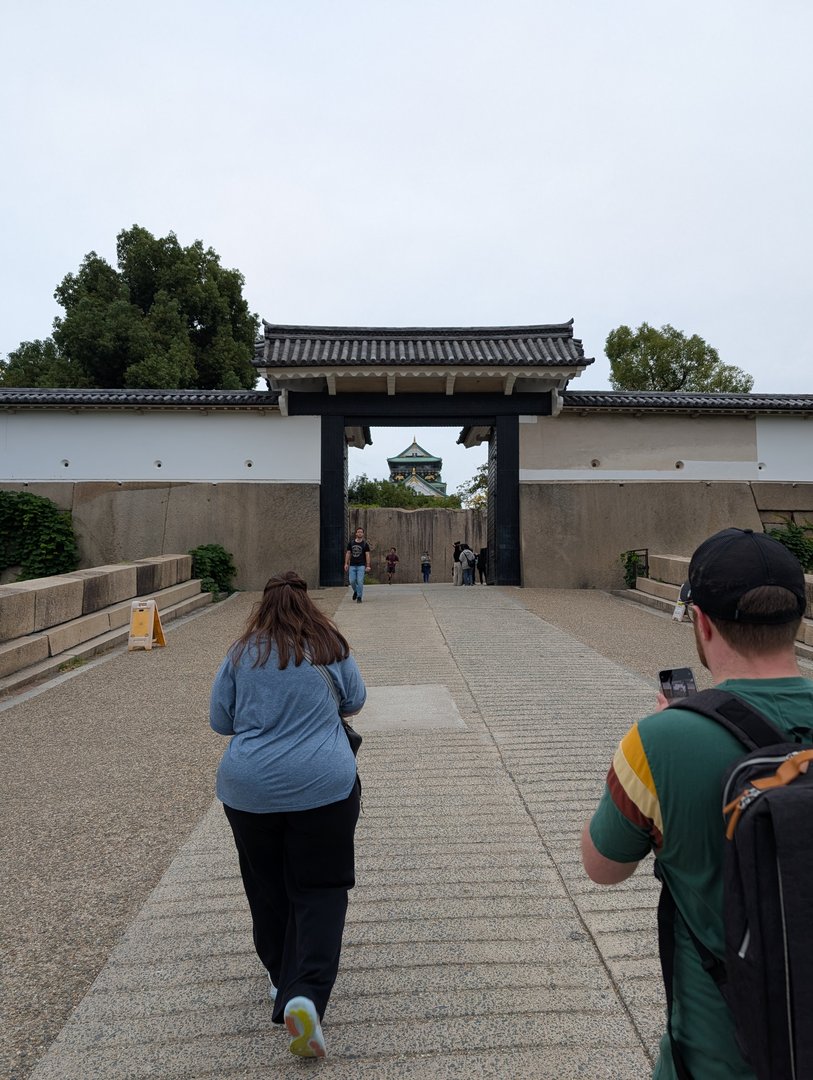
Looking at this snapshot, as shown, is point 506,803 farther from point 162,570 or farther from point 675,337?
point 675,337

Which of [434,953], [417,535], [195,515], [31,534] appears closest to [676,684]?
[434,953]

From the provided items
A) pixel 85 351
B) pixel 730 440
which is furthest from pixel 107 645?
pixel 85 351

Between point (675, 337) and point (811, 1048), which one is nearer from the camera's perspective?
point (811, 1048)

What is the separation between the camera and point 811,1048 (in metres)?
1.12

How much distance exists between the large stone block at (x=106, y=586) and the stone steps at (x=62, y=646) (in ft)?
0.41

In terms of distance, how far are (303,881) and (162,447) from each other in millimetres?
15423

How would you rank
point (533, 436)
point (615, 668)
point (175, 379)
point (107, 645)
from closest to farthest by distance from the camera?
point (615, 668) < point (107, 645) < point (533, 436) < point (175, 379)

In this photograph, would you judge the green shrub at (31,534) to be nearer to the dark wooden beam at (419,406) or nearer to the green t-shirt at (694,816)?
the dark wooden beam at (419,406)

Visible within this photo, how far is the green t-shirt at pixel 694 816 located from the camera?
4.44ft

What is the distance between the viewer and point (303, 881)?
2.42 meters

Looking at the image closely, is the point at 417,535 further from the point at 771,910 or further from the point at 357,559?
the point at 771,910

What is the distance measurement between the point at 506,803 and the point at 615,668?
4.09 m

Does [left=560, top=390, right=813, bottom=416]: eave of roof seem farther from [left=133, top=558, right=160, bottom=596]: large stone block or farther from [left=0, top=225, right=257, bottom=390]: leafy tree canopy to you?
[left=0, top=225, right=257, bottom=390]: leafy tree canopy

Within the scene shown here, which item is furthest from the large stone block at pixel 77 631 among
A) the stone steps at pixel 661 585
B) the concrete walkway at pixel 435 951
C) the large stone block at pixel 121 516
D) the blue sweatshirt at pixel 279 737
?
the stone steps at pixel 661 585
